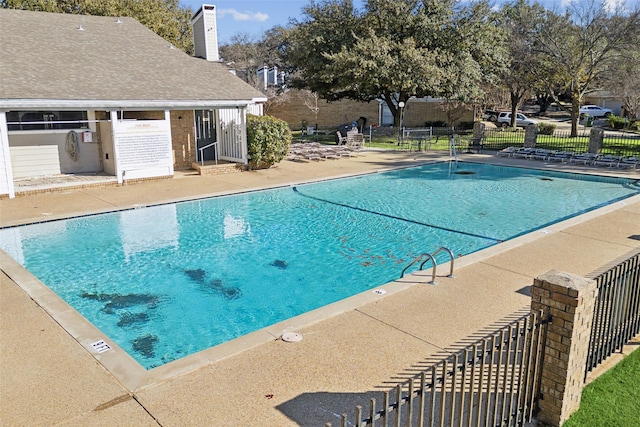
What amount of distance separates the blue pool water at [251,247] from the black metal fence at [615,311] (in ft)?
13.2

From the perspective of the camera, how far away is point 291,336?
5.98 metres

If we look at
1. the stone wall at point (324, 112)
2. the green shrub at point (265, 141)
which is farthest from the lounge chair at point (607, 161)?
the stone wall at point (324, 112)

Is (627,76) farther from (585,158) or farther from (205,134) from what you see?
(205,134)

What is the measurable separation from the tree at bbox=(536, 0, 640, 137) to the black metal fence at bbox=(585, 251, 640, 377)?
25300 millimetres

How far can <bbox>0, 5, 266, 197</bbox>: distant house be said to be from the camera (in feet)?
50.7

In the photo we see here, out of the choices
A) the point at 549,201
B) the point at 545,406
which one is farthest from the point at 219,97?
the point at 545,406

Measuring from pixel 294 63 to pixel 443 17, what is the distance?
911 centimetres

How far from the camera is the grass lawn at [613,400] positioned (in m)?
4.52

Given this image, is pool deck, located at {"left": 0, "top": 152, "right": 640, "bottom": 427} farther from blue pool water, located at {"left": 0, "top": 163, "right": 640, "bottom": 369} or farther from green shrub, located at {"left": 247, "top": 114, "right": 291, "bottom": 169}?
green shrub, located at {"left": 247, "top": 114, "right": 291, "bottom": 169}

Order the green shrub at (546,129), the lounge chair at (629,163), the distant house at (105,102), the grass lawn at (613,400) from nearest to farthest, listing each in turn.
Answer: the grass lawn at (613,400) < the distant house at (105,102) < the lounge chair at (629,163) < the green shrub at (546,129)

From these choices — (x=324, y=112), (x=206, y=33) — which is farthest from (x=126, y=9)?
(x=324, y=112)

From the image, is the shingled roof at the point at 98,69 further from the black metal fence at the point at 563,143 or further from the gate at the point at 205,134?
the black metal fence at the point at 563,143

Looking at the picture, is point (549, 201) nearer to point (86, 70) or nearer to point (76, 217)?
point (76, 217)

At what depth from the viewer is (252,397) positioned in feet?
15.5
